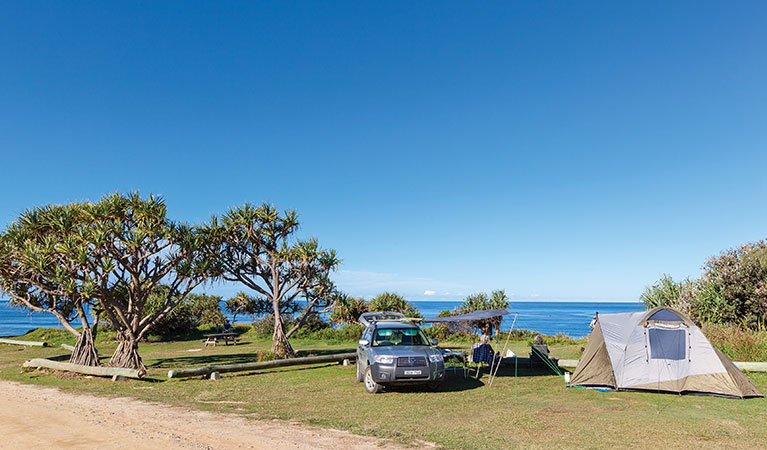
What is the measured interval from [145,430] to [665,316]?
12.0 metres

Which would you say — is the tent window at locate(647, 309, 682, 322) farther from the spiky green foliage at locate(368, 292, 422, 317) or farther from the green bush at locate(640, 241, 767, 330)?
the spiky green foliage at locate(368, 292, 422, 317)

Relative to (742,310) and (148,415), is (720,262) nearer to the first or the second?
(742,310)

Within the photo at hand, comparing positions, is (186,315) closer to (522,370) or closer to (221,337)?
(221,337)

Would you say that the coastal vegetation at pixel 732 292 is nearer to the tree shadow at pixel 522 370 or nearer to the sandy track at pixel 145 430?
the tree shadow at pixel 522 370

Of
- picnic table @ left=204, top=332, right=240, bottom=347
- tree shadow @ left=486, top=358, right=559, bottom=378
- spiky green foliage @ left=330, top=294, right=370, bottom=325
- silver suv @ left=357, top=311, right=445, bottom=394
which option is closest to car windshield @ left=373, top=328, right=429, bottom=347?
silver suv @ left=357, top=311, right=445, bottom=394

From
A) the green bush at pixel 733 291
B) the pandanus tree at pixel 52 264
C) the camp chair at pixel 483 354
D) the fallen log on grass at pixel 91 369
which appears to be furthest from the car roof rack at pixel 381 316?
the green bush at pixel 733 291

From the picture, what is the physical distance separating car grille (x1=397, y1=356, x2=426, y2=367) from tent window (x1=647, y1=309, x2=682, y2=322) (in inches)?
235

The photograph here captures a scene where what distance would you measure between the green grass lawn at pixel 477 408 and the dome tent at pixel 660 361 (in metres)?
0.39

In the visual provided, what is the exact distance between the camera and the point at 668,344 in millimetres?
11562

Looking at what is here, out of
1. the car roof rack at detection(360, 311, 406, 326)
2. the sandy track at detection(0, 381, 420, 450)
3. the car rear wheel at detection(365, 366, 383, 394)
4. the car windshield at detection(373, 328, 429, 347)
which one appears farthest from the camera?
the car roof rack at detection(360, 311, 406, 326)

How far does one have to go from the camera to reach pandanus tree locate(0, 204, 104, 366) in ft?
50.5

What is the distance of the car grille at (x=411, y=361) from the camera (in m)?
11.5

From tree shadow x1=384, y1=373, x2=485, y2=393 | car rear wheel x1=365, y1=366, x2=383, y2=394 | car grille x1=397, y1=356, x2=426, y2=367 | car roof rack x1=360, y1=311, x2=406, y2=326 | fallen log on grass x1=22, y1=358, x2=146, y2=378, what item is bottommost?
tree shadow x1=384, y1=373, x2=485, y2=393

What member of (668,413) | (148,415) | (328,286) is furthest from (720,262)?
(148,415)
